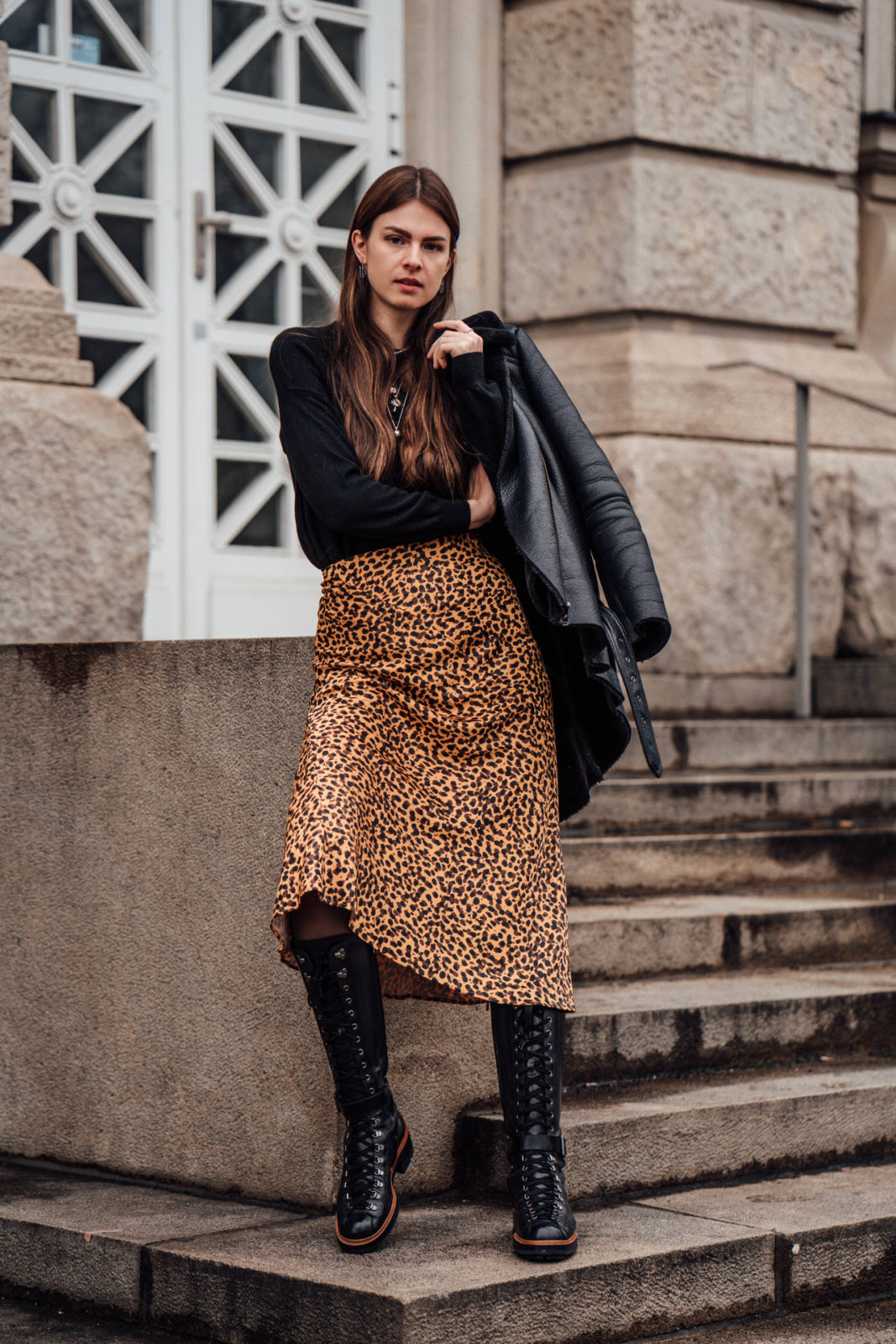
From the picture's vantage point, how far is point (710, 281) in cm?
739

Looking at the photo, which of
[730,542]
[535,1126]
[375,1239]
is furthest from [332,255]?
[375,1239]

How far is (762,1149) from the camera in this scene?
4273 millimetres

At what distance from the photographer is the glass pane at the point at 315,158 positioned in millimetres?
7402

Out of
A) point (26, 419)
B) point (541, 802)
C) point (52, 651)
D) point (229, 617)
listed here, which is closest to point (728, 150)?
point (229, 617)

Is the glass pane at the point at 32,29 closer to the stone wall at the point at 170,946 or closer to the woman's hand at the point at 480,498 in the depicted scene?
the stone wall at the point at 170,946

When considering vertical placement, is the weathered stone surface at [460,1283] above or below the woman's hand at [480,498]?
below

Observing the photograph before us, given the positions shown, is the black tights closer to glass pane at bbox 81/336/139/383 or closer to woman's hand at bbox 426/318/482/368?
woman's hand at bbox 426/318/482/368

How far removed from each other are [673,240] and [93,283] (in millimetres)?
2159

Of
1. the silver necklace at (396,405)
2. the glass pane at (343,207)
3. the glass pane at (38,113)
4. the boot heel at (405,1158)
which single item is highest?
the glass pane at (38,113)

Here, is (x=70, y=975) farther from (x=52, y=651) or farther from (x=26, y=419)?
(x=26, y=419)

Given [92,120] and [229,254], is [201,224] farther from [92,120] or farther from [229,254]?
[92,120]

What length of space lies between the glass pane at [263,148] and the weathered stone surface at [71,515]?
6.64ft

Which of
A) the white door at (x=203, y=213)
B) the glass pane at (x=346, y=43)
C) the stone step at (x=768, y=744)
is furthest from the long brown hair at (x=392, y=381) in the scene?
the glass pane at (x=346, y=43)

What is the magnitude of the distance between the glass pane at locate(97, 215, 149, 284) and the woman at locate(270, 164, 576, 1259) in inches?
131
